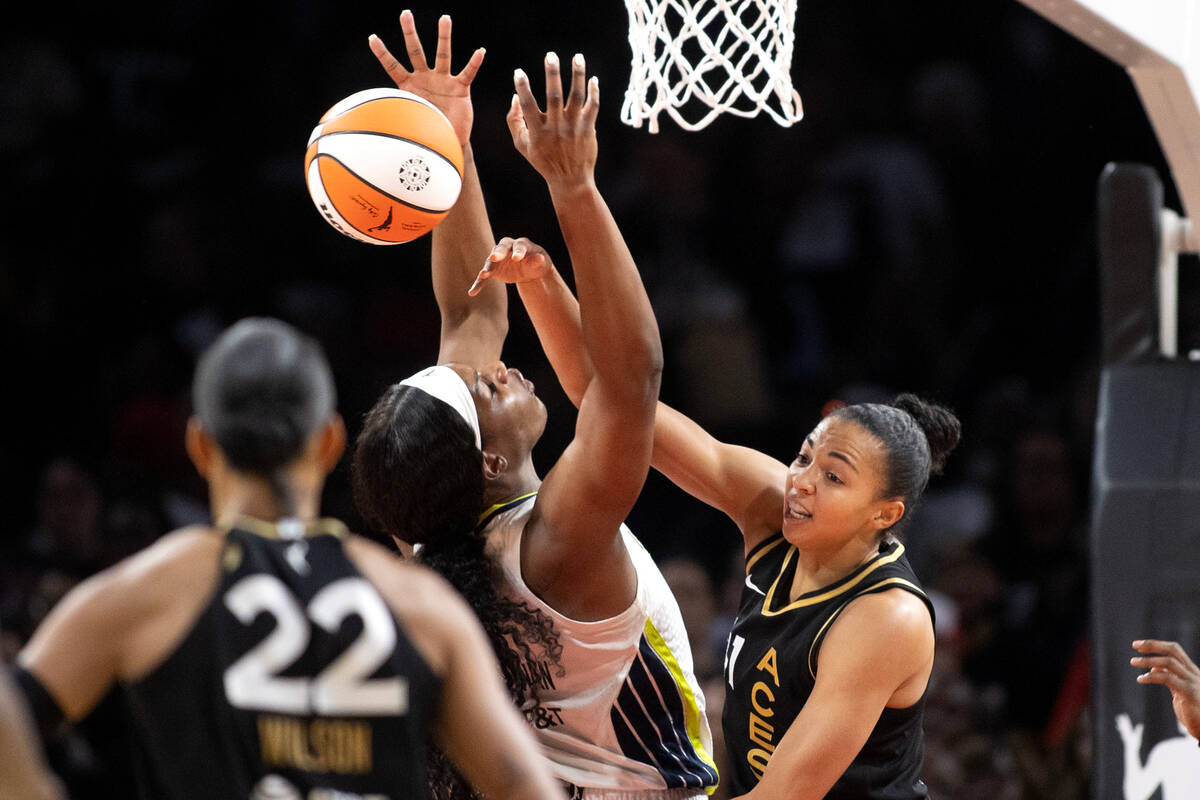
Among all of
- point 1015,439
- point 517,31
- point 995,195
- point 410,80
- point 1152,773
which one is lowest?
point 1152,773

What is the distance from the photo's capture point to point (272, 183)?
6.46 metres

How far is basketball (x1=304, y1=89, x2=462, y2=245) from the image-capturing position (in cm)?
307

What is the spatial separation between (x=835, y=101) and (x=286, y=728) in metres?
5.79

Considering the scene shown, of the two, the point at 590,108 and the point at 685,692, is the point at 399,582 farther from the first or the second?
the point at 685,692

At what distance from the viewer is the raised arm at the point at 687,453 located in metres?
3.06

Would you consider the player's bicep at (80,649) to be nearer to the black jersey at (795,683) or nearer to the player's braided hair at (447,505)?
the player's braided hair at (447,505)

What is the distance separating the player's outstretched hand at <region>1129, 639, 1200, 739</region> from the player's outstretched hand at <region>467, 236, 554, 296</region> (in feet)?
5.05

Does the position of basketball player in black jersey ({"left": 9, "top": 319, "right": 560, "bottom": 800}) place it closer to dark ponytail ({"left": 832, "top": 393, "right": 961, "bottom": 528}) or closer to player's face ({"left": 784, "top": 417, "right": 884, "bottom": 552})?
player's face ({"left": 784, "top": 417, "right": 884, "bottom": 552})

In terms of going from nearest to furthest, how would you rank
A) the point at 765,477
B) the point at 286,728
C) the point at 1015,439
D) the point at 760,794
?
the point at 286,728 < the point at 760,794 < the point at 765,477 < the point at 1015,439

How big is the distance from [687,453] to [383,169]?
97 centimetres

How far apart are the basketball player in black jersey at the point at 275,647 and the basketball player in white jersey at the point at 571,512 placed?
2.31 ft

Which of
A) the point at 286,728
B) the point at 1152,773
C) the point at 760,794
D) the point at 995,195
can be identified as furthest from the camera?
the point at 995,195

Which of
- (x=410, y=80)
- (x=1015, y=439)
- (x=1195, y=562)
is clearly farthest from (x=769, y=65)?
(x=1015, y=439)

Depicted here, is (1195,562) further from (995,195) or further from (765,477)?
(995,195)
